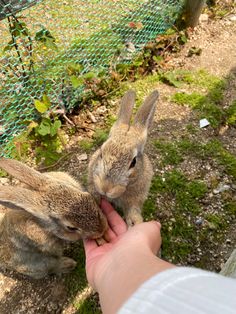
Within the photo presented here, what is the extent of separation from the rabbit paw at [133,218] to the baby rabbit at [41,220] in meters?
0.43

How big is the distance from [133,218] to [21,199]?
3.40ft

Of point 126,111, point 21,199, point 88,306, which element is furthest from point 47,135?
point 88,306

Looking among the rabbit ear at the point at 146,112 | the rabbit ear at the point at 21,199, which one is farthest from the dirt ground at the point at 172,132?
the rabbit ear at the point at 21,199

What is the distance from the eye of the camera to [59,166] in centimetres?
438

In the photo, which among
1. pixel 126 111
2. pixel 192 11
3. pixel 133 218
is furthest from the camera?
pixel 192 11

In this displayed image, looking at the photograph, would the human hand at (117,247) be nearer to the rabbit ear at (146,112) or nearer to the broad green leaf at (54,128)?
the rabbit ear at (146,112)

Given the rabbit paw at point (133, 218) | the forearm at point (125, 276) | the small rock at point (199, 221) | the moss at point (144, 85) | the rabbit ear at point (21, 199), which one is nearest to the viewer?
the forearm at point (125, 276)

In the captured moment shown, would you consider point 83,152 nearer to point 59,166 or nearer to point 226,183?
point 59,166

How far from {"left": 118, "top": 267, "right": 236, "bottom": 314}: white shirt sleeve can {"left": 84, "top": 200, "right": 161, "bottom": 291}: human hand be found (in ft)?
2.28

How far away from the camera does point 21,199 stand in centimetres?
281

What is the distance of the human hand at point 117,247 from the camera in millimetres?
2174

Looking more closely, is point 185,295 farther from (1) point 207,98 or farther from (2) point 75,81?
(1) point 207,98

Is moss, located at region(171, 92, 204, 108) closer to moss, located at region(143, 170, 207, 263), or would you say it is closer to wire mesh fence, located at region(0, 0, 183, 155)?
wire mesh fence, located at region(0, 0, 183, 155)

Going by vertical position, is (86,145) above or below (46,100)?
below
